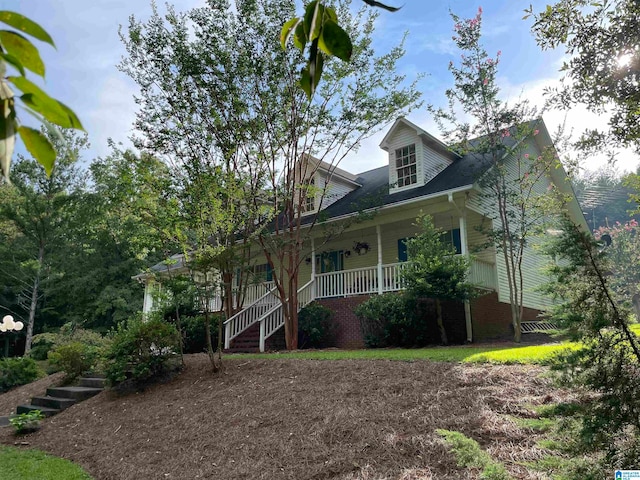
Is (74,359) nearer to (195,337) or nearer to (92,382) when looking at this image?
(92,382)

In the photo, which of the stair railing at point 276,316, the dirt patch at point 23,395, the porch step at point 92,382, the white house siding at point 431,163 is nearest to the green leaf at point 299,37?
the porch step at point 92,382

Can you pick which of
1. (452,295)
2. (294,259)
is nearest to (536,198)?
(452,295)

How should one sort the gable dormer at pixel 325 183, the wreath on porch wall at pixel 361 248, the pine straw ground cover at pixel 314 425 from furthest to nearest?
the wreath on porch wall at pixel 361 248 → the gable dormer at pixel 325 183 → the pine straw ground cover at pixel 314 425

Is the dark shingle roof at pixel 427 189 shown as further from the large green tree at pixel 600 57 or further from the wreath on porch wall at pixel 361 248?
the large green tree at pixel 600 57

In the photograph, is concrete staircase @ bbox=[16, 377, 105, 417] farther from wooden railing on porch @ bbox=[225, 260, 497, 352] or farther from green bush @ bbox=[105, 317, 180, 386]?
wooden railing on porch @ bbox=[225, 260, 497, 352]

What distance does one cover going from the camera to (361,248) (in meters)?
15.9

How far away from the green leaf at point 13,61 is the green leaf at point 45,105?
0.02 meters

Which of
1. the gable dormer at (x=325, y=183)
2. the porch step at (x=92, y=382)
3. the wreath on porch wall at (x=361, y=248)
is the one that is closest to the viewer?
the porch step at (x=92, y=382)

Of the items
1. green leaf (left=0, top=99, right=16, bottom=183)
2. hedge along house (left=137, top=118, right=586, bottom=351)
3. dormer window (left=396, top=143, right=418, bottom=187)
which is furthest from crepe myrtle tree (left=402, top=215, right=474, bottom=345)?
green leaf (left=0, top=99, right=16, bottom=183)

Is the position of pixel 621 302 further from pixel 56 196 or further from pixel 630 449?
pixel 56 196

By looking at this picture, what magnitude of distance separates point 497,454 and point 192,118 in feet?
34.5

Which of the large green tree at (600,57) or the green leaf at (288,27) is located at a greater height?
the large green tree at (600,57)

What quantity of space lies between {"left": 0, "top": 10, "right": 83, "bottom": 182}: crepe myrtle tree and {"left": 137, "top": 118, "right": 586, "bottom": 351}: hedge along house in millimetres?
11488

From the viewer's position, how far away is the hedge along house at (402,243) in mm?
12469
